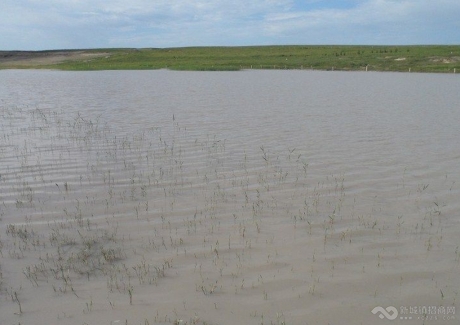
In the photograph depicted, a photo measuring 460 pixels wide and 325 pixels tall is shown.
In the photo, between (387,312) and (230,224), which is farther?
(230,224)

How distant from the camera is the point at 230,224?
8.54m

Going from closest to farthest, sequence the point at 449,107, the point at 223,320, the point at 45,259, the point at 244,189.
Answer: the point at 223,320
the point at 45,259
the point at 244,189
the point at 449,107

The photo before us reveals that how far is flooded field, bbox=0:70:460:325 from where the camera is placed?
596cm

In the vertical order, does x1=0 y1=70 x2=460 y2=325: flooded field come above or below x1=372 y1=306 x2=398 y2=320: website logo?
above

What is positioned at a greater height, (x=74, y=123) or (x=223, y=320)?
(x=74, y=123)

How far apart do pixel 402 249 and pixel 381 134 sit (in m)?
9.76

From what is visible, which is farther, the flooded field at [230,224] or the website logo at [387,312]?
the flooded field at [230,224]

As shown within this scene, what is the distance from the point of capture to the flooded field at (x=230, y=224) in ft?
19.6

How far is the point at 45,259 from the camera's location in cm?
712

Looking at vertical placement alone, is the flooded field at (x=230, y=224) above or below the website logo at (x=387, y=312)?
above

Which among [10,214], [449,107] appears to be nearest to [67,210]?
[10,214]

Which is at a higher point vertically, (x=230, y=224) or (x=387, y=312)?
(x=230, y=224)

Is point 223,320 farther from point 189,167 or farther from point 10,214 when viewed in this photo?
point 189,167

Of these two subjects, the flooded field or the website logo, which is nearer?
the website logo
